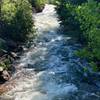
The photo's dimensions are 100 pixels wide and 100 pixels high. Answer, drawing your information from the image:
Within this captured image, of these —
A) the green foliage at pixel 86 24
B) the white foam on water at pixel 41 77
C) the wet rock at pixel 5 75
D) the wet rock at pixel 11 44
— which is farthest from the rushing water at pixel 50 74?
the green foliage at pixel 86 24

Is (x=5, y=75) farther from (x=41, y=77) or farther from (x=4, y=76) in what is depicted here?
(x=41, y=77)

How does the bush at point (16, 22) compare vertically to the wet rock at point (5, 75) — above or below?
above

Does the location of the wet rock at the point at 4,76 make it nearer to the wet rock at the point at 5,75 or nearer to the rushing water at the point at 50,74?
the wet rock at the point at 5,75

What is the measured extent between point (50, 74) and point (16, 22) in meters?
4.53

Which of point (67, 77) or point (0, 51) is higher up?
point (0, 51)

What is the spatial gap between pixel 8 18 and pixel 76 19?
3956 mm

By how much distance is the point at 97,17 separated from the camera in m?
15.6

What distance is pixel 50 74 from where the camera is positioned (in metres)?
15.6

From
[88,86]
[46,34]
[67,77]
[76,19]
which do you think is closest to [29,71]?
[67,77]

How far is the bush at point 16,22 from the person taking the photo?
18.6m

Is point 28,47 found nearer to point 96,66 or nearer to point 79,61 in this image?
point 79,61

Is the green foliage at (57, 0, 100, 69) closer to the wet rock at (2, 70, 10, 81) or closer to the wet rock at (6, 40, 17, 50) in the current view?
the wet rock at (2, 70, 10, 81)

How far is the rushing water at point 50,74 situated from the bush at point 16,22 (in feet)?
3.77

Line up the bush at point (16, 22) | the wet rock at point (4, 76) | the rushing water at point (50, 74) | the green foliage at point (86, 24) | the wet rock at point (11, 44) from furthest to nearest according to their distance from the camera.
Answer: the bush at point (16, 22) < the wet rock at point (11, 44) < the wet rock at point (4, 76) < the green foliage at point (86, 24) < the rushing water at point (50, 74)
